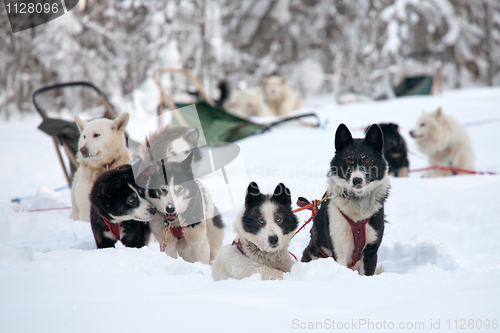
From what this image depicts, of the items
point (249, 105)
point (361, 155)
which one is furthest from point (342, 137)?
point (249, 105)

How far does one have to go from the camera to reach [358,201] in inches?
104

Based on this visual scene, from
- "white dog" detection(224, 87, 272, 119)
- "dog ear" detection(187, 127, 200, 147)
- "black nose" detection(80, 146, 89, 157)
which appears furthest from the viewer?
"white dog" detection(224, 87, 272, 119)

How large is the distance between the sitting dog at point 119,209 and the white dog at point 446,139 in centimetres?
488

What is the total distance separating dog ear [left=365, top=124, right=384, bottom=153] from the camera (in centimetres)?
260

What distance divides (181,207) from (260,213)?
24.6 inches

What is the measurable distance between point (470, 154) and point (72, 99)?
1891cm

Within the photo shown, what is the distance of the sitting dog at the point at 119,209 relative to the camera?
2674 millimetres

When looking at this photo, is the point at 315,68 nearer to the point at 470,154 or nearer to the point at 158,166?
the point at 470,154

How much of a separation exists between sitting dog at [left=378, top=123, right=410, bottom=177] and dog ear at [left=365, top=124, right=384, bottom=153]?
2.68 meters

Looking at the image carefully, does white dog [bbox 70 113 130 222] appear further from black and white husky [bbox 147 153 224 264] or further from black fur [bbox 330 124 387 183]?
black fur [bbox 330 124 387 183]

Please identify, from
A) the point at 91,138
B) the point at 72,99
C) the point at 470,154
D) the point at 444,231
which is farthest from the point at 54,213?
the point at 72,99

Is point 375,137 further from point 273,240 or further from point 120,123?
point 120,123

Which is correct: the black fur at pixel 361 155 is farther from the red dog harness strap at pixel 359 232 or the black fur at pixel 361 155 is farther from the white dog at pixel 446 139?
the white dog at pixel 446 139

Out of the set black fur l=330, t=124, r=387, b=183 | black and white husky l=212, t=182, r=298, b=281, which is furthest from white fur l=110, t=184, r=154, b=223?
black fur l=330, t=124, r=387, b=183
